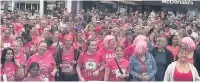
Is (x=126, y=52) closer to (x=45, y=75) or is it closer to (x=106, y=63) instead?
(x=106, y=63)

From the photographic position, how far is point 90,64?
8.39 meters

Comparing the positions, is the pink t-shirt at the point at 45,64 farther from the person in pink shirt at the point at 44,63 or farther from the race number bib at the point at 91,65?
the race number bib at the point at 91,65

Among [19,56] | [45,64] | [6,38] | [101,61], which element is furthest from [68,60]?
[6,38]

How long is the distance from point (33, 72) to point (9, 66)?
46 centimetres

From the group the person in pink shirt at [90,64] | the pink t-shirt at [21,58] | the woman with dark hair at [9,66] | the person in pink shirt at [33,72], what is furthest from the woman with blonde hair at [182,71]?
A: the pink t-shirt at [21,58]

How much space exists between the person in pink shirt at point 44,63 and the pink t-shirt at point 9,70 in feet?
0.72

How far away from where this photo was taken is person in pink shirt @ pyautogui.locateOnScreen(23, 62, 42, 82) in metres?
7.61

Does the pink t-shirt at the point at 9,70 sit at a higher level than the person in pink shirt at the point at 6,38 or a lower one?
lower

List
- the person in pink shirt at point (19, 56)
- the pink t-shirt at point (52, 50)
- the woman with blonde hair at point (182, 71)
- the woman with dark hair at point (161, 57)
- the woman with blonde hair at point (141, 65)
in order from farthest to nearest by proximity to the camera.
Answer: the pink t-shirt at point (52, 50) < the woman with dark hair at point (161, 57) < the person in pink shirt at point (19, 56) < the woman with blonde hair at point (141, 65) < the woman with blonde hair at point (182, 71)

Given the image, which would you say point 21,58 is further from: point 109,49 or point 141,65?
point 141,65

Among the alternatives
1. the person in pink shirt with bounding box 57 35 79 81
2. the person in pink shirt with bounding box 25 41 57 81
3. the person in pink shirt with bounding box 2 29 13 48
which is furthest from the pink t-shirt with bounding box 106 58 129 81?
the person in pink shirt with bounding box 2 29 13 48

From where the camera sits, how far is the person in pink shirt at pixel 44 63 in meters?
7.96

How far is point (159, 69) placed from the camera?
8.63 m

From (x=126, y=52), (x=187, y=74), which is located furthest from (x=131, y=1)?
(x=187, y=74)
